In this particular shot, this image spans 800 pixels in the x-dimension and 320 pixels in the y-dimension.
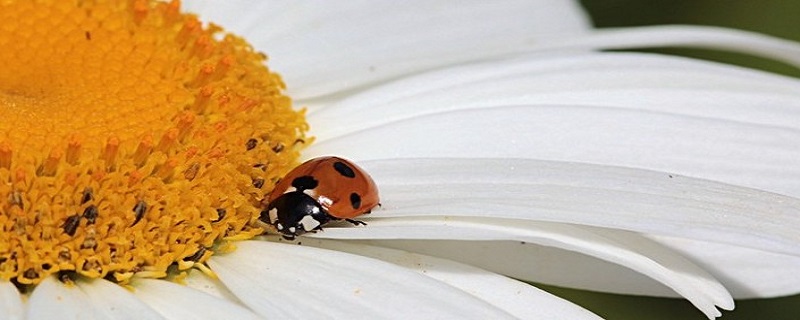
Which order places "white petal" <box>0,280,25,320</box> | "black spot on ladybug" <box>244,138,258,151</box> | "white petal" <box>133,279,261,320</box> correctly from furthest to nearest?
"black spot on ladybug" <box>244,138,258,151</box> < "white petal" <box>133,279,261,320</box> < "white petal" <box>0,280,25,320</box>

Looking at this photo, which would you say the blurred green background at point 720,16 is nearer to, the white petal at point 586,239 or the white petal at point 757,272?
the white petal at point 757,272

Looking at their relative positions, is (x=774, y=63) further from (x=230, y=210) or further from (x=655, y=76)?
(x=230, y=210)

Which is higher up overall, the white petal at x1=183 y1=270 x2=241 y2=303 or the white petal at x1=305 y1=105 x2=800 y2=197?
the white petal at x1=305 y1=105 x2=800 y2=197

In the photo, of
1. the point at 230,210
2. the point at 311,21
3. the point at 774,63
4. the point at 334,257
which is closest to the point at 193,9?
the point at 311,21

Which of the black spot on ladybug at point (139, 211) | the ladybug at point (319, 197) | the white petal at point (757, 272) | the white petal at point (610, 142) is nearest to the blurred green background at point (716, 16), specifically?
the white petal at point (610, 142)

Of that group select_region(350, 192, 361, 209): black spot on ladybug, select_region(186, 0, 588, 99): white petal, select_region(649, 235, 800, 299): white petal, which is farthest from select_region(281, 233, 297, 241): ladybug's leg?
select_region(649, 235, 800, 299): white petal

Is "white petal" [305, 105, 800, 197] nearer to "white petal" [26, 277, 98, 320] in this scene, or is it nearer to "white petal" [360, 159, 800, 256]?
"white petal" [360, 159, 800, 256]
